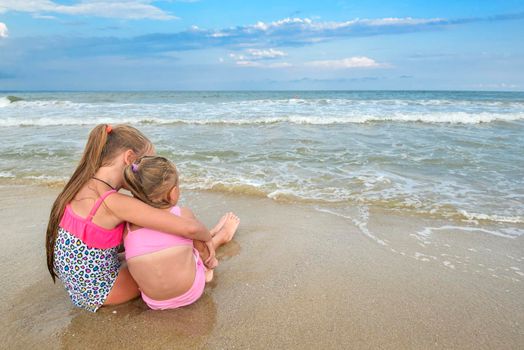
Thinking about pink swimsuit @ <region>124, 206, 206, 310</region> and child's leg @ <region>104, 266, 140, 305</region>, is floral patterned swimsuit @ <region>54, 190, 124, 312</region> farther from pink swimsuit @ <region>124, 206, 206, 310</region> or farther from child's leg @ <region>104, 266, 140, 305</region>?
pink swimsuit @ <region>124, 206, 206, 310</region>

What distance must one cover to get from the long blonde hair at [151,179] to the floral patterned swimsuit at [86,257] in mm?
164

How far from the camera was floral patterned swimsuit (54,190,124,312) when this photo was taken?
7.77 feet

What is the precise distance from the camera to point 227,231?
3623mm

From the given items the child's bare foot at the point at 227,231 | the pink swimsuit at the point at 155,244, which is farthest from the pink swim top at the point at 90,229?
the child's bare foot at the point at 227,231

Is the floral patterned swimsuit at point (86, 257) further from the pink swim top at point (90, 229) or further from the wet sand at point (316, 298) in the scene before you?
the wet sand at point (316, 298)

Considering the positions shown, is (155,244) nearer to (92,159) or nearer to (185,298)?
(185,298)

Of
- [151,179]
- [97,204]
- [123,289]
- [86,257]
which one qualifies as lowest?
[123,289]

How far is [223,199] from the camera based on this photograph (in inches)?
195

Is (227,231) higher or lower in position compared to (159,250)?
lower

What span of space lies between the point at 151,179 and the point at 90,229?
19.7 inches

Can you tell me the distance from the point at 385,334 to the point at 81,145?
26.6 ft

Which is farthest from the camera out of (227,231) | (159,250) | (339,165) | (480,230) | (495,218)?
(339,165)

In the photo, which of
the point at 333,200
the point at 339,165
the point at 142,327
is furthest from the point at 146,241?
the point at 339,165

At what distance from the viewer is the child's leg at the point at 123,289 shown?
2566mm
